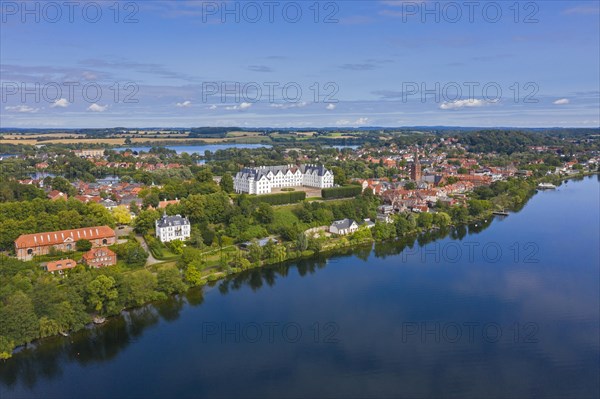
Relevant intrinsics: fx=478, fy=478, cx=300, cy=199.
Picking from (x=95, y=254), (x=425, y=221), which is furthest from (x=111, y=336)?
(x=425, y=221)

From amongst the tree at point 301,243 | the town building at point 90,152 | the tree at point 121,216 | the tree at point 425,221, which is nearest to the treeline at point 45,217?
the tree at point 121,216

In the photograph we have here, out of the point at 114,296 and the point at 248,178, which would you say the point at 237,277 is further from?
the point at 248,178

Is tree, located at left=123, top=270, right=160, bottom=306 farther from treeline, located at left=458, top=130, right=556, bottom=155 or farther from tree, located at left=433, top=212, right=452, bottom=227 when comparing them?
treeline, located at left=458, top=130, right=556, bottom=155

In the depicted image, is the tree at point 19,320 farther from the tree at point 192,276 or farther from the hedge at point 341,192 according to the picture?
the hedge at point 341,192

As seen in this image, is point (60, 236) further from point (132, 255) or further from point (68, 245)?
point (132, 255)

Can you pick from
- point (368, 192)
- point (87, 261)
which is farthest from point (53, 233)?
point (368, 192)
